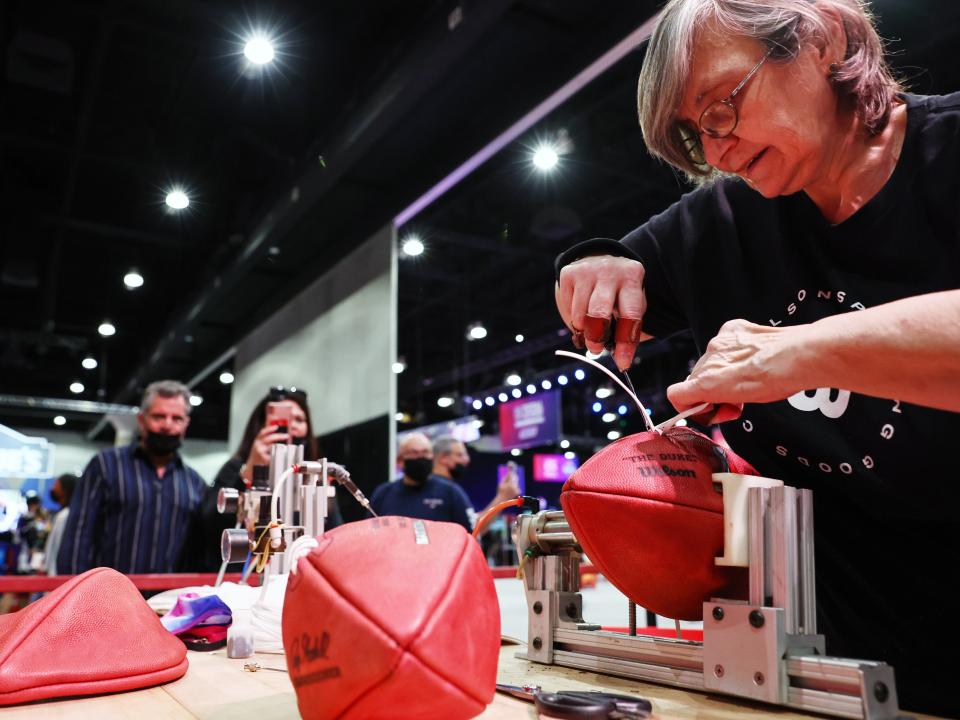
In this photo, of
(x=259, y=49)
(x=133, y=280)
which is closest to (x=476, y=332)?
(x=133, y=280)

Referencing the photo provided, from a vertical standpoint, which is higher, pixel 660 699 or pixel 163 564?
pixel 660 699

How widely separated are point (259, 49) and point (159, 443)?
2759 mm

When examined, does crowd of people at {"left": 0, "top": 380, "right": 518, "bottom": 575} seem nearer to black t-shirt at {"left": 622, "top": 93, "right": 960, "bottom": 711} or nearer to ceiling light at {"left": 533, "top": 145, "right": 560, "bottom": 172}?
ceiling light at {"left": 533, "top": 145, "right": 560, "bottom": 172}

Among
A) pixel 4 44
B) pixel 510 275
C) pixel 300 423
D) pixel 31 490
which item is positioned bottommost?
pixel 31 490

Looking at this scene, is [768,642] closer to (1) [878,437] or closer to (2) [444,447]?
(1) [878,437]

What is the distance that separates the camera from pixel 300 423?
12.3 ft

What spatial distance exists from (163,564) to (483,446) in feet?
55.6

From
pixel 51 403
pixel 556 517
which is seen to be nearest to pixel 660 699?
pixel 556 517

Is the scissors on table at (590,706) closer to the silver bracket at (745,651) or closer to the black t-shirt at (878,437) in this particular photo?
the silver bracket at (745,651)

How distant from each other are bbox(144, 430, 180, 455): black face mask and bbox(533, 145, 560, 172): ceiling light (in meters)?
3.12

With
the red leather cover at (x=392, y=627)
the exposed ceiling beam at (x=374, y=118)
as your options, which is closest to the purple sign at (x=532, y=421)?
the exposed ceiling beam at (x=374, y=118)

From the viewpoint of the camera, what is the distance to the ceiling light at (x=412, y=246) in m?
6.46

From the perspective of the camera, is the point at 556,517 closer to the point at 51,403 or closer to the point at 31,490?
the point at 51,403

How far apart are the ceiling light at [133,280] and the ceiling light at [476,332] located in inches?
171
